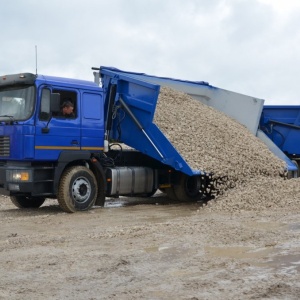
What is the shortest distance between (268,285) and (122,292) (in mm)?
1296

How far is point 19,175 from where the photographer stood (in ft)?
32.6

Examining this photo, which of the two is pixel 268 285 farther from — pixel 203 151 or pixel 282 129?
pixel 282 129

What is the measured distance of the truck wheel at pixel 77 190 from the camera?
10398mm

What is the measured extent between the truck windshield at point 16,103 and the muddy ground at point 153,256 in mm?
1886

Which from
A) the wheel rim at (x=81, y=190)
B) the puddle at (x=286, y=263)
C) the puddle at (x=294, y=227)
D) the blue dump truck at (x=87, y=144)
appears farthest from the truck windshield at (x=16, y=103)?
the puddle at (x=286, y=263)

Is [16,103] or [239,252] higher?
[16,103]

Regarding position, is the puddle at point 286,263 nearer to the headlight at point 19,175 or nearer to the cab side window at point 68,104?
the headlight at point 19,175

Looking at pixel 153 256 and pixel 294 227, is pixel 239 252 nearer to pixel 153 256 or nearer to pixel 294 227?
pixel 153 256

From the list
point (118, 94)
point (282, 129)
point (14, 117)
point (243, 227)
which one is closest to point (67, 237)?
point (243, 227)

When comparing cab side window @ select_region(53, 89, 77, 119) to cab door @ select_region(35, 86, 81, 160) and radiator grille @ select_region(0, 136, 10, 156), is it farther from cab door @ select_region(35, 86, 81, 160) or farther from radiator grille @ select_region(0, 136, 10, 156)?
radiator grille @ select_region(0, 136, 10, 156)

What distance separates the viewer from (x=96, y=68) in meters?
12.2

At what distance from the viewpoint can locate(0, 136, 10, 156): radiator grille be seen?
10.1 meters

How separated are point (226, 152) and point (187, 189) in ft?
4.67

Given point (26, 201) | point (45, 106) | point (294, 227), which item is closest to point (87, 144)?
point (45, 106)
